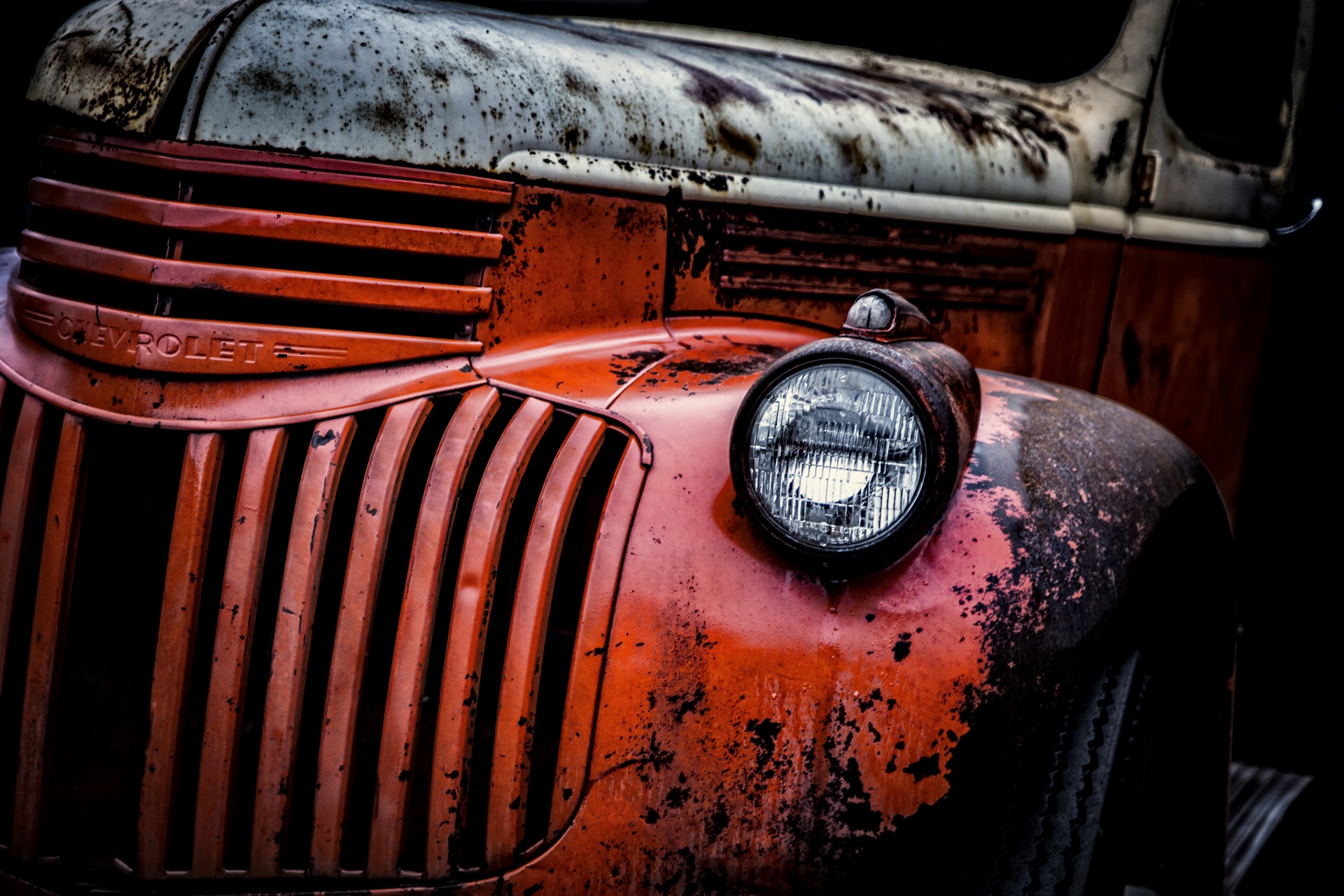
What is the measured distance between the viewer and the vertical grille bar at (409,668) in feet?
4.46

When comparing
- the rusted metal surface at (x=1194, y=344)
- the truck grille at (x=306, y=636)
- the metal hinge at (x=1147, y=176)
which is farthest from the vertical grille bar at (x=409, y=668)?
the metal hinge at (x=1147, y=176)

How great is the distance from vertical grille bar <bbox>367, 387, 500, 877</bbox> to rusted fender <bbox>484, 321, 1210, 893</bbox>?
0.59 feet

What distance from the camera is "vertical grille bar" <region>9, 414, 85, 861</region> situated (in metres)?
1.43

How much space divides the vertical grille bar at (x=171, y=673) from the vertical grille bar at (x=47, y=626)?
0.58ft

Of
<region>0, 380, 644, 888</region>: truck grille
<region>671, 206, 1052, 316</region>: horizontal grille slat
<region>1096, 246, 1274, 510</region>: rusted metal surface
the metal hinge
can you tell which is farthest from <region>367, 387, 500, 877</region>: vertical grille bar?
the metal hinge

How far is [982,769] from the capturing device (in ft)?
4.44

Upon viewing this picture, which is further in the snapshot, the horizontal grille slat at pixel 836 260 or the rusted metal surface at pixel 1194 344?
the rusted metal surface at pixel 1194 344

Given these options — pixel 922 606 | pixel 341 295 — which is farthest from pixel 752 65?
pixel 922 606

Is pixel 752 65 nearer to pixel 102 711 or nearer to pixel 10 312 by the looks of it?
pixel 10 312

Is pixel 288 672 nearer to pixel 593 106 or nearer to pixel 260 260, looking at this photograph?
pixel 260 260

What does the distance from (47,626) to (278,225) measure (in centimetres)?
64

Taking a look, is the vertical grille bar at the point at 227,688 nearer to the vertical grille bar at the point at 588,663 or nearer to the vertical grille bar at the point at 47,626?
the vertical grille bar at the point at 47,626

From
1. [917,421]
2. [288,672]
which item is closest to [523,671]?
[288,672]

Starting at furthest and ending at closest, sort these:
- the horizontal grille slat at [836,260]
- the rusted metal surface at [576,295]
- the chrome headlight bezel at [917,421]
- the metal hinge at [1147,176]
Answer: the metal hinge at [1147,176] → the horizontal grille slat at [836,260] → the rusted metal surface at [576,295] → the chrome headlight bezel at [917,421]
